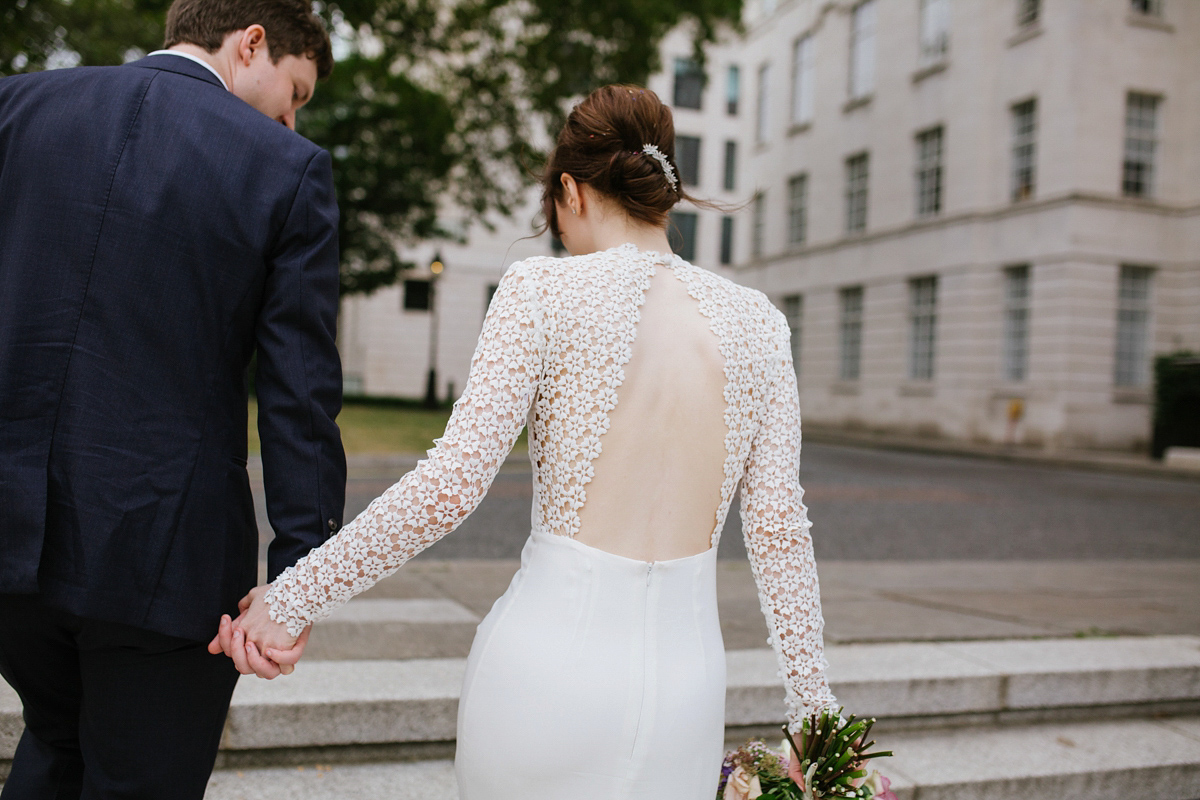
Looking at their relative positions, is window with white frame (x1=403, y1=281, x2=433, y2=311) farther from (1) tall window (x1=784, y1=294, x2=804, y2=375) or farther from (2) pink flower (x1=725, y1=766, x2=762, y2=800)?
(2) pink flower (x1=725, y1=766, x2=762, y2=800)

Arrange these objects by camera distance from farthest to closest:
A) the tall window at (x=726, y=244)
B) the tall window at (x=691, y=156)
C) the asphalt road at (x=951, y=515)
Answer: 1. the tall window at (x=726, y=244)
2. the tall window at (x=691, y=156)
3. the asphalt road at (x=951, y=515)

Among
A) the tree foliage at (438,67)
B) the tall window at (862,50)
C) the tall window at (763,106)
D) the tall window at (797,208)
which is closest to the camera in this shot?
the tree foliage at (438,67)

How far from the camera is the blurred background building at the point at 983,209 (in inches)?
814

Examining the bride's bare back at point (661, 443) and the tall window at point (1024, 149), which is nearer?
the bride's bare back at point (661, 443)

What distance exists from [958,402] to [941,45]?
8788 mm

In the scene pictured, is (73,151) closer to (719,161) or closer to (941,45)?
(941,45)

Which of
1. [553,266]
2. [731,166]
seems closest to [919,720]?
[553,266]

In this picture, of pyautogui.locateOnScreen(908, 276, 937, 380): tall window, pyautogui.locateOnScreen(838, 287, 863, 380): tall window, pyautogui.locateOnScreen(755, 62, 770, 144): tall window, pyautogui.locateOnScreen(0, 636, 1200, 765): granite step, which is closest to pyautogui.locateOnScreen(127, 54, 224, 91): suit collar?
pyautogui.locateOnScreen(0, 636, 1200, 765): granite step

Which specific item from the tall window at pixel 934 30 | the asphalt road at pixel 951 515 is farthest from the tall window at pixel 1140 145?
the asphalt road at pixel 951 515

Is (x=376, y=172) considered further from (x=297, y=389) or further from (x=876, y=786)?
(x=876, y=786)

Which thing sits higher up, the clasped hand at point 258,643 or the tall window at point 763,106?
the tall window at point 763,106

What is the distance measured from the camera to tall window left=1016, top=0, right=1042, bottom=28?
22.0 m

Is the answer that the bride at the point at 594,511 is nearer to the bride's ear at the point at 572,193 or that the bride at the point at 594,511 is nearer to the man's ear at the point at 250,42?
the bride's ear at the point at 572,193

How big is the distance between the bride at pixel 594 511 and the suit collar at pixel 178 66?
2.13 ft
